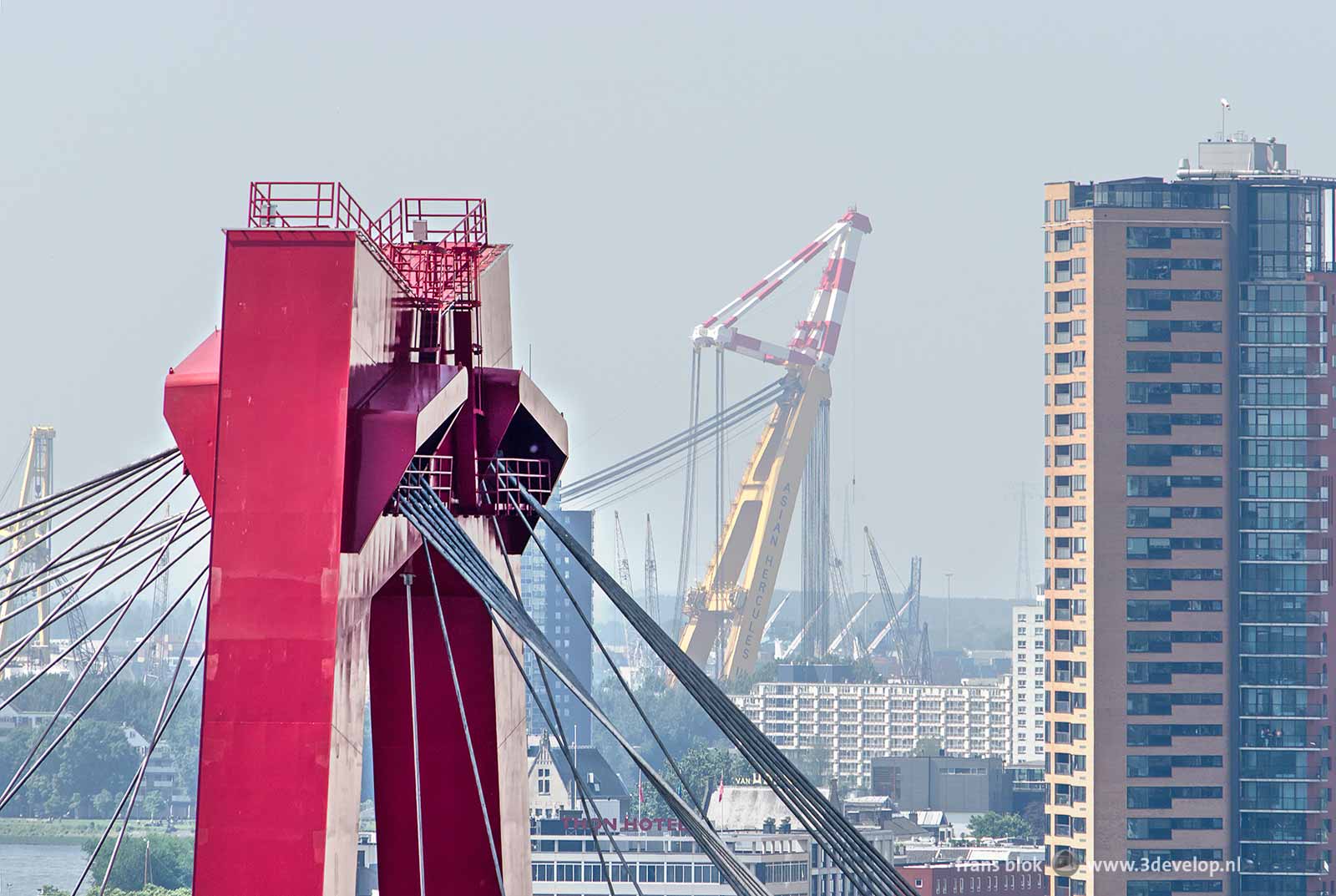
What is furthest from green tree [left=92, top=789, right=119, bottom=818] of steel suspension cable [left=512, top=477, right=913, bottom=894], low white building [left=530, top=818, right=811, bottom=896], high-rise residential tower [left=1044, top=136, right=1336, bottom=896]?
steel suspension cable [left=512, top=477, right=913, bottom=894]

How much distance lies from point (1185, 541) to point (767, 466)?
7760 cm

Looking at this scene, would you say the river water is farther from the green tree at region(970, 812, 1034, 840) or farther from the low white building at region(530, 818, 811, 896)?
the green tree at region(970, 812, 1034, 840)

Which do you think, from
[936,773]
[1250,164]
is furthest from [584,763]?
[1250,164]

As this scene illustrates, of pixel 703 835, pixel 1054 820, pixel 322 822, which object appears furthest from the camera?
pixel 1054 820

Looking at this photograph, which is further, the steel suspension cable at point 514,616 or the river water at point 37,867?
the river water at point 37,867

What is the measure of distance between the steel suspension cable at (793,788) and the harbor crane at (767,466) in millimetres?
145842

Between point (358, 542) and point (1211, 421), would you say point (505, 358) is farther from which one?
point (1211, 421)

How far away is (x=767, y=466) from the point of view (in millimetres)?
166375

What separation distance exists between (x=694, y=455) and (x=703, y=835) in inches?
6425

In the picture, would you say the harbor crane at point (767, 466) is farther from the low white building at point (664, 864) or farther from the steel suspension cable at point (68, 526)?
the steel suspension cable at point (68, 526)

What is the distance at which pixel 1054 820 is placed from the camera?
8875cm

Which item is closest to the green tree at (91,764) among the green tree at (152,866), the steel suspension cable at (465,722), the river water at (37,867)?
the river water at (37,867)

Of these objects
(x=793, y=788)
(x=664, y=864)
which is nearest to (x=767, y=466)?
(x=664, y=864)

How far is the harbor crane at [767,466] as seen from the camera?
536 ft
